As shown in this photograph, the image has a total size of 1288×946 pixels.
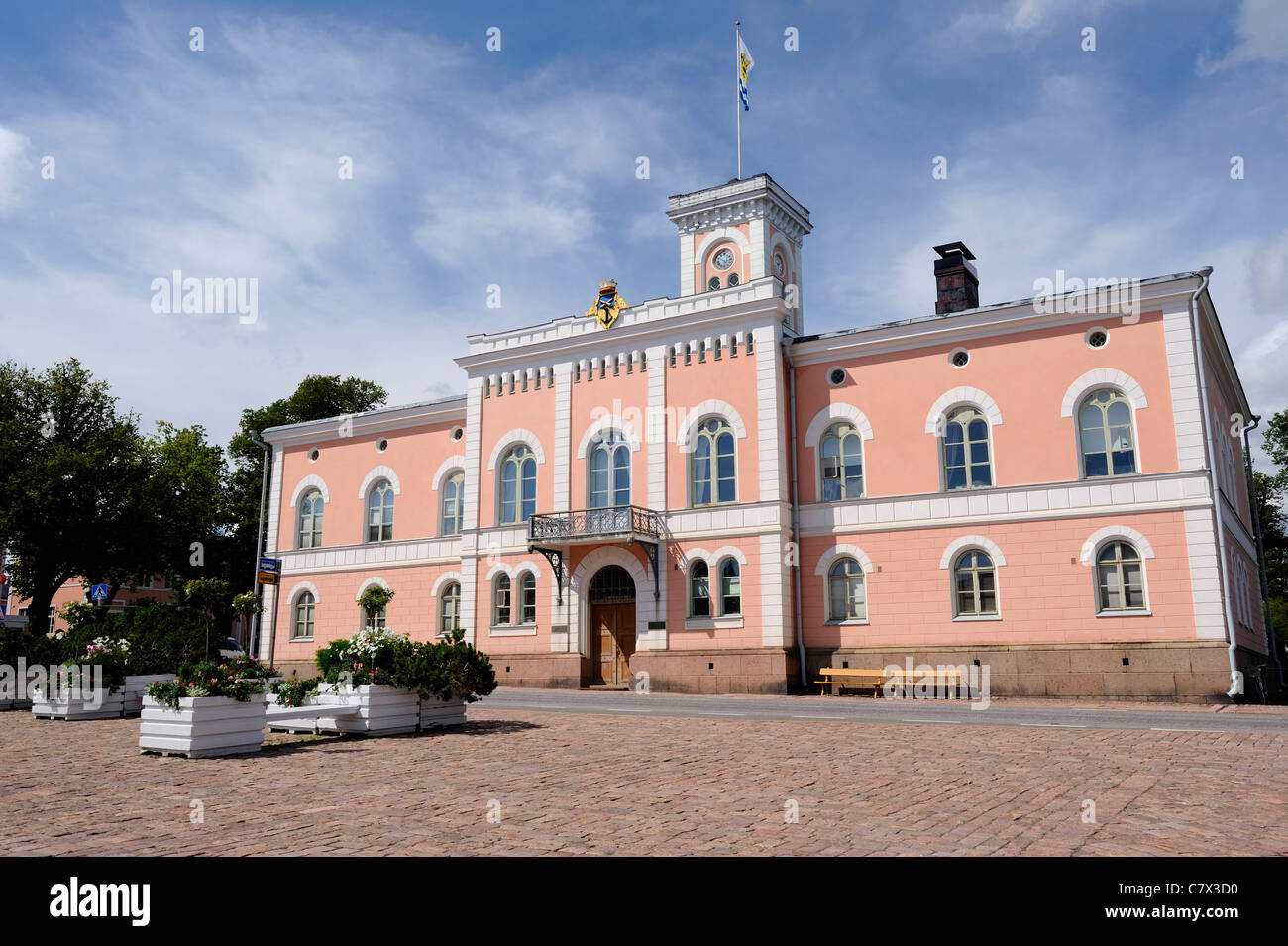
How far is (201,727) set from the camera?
11555 mm

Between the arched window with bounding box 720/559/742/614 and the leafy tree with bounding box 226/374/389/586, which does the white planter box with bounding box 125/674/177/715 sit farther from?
the leafy tree with bounding box 226/374/389/586

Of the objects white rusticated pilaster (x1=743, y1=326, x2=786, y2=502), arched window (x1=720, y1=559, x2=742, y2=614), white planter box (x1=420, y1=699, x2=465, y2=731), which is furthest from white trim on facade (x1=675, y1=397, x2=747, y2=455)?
white planter box (x1=420, y1=699, x2=465, y2=731)

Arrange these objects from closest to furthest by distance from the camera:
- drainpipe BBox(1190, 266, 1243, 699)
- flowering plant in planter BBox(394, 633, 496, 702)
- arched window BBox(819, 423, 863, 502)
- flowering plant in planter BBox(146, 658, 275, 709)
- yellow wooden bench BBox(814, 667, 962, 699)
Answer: flowering plant in planter BBox(146, 658, 275, 709) → flowering plant in planter BBox(394, 633, 496, 702) → drainpipe BBox(1190, 266, 1243, 699) → yellow wooden bench BBox(814, 667, 962, 699) → arched window BBox(819, 423, 863, 502)

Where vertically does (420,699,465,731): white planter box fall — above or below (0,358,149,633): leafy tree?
below

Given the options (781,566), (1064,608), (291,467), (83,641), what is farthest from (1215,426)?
(291,467)

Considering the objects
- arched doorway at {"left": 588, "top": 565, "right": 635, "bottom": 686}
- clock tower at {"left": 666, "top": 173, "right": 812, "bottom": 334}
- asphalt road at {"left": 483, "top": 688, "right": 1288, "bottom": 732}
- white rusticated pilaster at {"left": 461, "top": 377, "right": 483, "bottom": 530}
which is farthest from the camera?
clock tower at {"left": 666, "top": 173, "right": 812, "bottom": 334}

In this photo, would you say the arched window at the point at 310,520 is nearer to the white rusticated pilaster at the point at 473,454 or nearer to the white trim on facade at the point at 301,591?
the white trim on facade at the point at 301,591

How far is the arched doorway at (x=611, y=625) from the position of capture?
1116 inches

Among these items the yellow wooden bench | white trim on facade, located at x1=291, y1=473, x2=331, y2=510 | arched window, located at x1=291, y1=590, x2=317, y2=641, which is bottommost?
the yellow wooden bench

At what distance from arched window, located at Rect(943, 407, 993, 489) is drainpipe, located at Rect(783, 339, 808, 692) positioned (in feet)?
13.7

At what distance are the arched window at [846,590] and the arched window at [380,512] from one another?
1647 centimetres

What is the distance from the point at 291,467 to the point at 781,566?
2096 centimetres

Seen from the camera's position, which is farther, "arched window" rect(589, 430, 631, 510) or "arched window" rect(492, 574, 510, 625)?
"arched window" rect(492, 574, 510, 625)

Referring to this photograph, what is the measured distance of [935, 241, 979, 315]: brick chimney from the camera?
31.0 m
